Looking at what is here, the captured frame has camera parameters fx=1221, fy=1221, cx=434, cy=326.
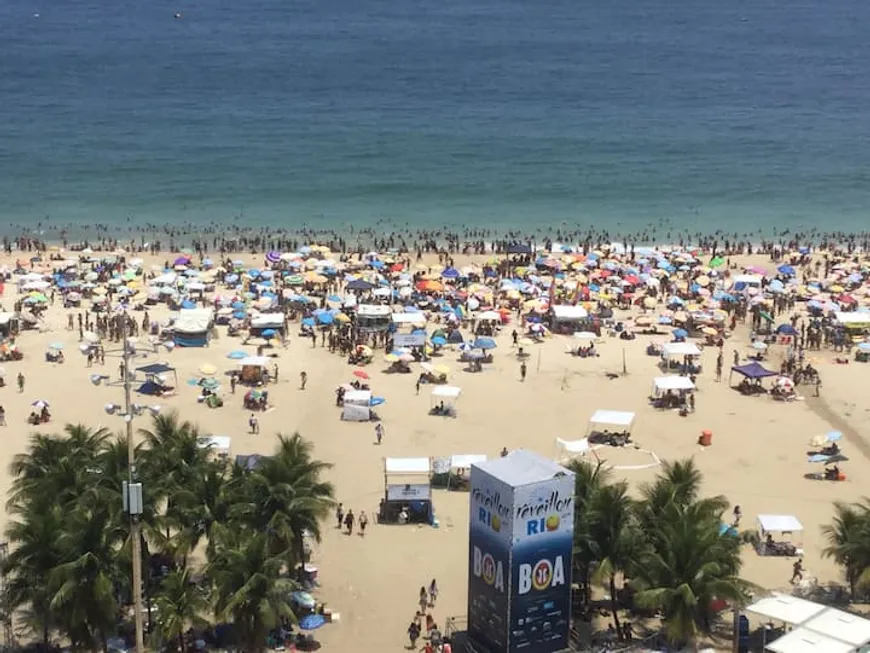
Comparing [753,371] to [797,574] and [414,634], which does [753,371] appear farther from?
[414,634]

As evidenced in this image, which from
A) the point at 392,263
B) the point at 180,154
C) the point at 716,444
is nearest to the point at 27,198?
the point at 180,154

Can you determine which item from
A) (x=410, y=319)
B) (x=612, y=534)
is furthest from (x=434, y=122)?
(x=612, y=534)

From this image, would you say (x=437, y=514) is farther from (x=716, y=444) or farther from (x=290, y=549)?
(x=716, y=444)

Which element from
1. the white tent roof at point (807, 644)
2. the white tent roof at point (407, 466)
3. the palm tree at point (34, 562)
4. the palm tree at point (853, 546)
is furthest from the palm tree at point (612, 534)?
the palm tree at point (34, 562)

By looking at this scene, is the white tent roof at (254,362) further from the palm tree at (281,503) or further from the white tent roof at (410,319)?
the palm tree at (281,503)

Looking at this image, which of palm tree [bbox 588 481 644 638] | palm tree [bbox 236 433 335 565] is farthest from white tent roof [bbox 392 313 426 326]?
palm tree [bbox 588 481 644 638]
